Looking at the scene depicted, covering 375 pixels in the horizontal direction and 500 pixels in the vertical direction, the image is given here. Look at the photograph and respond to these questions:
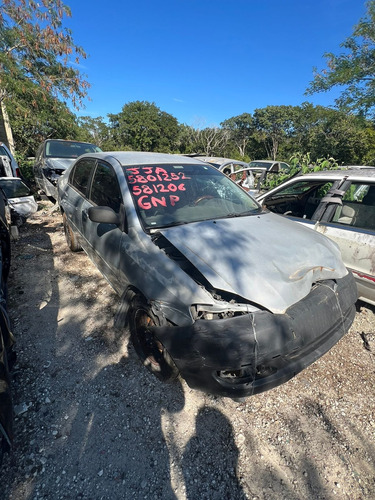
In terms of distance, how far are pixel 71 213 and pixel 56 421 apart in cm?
274

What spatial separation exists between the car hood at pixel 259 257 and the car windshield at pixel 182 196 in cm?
22

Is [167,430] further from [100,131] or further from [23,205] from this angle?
[100,131]

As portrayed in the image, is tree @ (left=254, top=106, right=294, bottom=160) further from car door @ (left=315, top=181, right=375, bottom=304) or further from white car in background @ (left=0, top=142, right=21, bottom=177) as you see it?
car door @ (left=315, top=181, right=375, bottom=304)

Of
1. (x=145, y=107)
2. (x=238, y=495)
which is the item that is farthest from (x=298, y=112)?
(x=238, y=495)

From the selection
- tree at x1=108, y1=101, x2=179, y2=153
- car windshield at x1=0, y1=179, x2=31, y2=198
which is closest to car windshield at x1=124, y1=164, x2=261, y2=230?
car windshield at x1=0, y1=179, x2=31, y2=198

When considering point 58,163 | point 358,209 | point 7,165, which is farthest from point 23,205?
point 358,209

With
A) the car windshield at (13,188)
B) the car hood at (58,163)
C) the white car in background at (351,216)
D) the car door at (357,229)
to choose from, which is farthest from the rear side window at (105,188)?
the car hood at (58,163)

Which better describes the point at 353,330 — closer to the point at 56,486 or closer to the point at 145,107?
the point at 56,486

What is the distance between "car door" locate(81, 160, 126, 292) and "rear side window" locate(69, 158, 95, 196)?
22cm

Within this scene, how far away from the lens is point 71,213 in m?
3.75

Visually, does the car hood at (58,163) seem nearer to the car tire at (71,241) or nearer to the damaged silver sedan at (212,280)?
the car tire at (71,241)

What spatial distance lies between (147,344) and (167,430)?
2.22 ft

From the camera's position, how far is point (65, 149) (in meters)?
7.70

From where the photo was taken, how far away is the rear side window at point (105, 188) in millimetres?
2574
